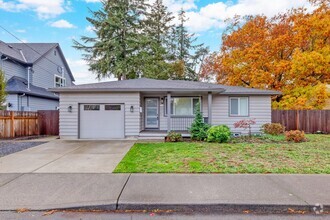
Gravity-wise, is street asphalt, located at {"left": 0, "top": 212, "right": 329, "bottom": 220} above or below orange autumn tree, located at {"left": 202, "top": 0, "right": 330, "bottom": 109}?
below

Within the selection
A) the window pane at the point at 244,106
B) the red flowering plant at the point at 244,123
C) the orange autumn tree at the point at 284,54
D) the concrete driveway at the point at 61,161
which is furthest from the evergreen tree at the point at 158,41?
the concrete driveway at the point at 61,161

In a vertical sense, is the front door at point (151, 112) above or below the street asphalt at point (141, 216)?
above

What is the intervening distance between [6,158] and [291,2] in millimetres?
20595

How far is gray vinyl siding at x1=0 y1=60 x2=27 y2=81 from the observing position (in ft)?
52.2

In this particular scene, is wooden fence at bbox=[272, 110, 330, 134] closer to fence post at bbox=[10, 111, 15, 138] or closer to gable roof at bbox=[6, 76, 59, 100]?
fence post at bbox=[10, 111, 15, 138]

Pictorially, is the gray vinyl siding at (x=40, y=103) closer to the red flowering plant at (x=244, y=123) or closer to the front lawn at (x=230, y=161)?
the front lawn at (x=230, y=161)

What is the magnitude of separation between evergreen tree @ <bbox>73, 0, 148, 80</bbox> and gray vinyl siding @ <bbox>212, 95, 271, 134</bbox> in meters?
12.2

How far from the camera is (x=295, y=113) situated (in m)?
Result: 14.1

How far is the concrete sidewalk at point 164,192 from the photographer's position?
3600 millimetres

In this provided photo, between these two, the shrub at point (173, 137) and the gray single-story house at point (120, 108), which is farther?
the gray single-story house at point (120, 108)

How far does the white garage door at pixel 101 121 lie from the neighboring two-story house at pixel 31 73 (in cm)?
671

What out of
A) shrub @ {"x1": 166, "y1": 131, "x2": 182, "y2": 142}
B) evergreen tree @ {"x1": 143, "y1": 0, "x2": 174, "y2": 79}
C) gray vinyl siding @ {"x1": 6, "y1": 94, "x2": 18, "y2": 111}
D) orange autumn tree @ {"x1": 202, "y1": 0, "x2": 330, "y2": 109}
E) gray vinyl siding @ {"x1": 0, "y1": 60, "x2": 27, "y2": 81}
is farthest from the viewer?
evergreen tree @ {"x1": 143, "y1": 0, "x2": 174, "y2": 79}

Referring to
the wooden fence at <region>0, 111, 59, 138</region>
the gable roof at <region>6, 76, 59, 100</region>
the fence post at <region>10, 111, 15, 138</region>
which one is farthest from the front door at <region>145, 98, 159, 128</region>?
the gable roof at <region>6, 76, 59, 100</region>

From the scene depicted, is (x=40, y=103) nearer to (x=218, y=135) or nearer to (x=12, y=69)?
(x=12, y=69)
